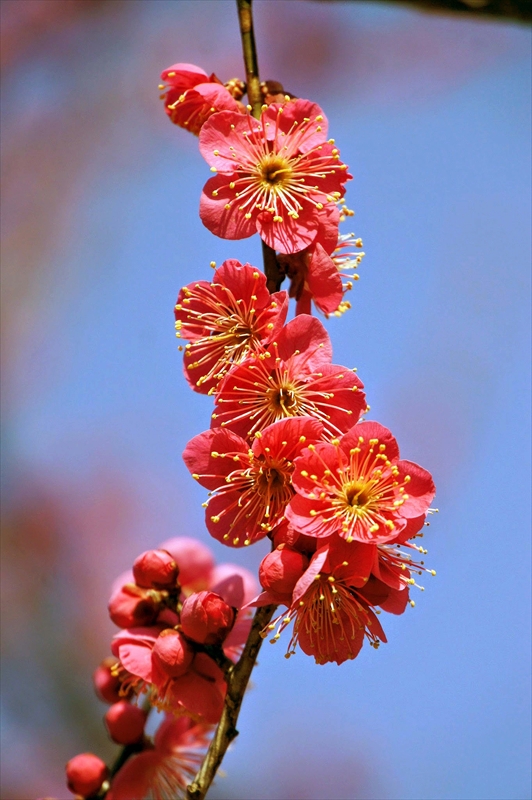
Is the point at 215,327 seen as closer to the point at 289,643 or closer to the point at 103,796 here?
the point at 289,643

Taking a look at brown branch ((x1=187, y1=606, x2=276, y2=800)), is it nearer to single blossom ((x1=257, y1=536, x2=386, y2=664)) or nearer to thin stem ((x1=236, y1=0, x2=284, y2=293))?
single blossom ((x1=257, y1=536, x2=386, y2=664))

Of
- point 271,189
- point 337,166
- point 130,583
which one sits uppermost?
point 337,166

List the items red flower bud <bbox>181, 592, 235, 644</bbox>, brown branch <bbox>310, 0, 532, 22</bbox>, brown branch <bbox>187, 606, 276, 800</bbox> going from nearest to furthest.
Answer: brown branch <bbox>187, 606, 276, 800</bbox> → red flower bud <bbox>181, 592, 235, 644</bbox> → brown branch <bbox>310, 0, 532, 22</bbox>

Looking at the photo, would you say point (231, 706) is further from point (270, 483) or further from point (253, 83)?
point (253, 83)

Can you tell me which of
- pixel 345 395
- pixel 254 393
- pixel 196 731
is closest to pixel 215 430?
pixel 254 393

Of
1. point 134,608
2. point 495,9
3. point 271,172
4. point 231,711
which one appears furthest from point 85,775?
point 495,9

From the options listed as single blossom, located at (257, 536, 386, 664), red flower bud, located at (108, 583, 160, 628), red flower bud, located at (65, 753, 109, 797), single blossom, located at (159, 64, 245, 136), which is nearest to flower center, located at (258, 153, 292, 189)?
single blossom, located at (159, 64, 245, 136)
